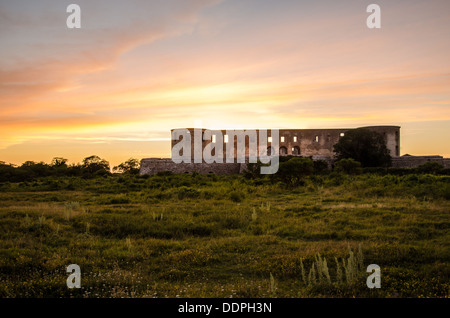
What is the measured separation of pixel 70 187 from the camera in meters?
22.6

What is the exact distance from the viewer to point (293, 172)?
68.0 feet

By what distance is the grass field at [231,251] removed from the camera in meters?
5.30

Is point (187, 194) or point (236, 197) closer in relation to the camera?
point (236, 197)

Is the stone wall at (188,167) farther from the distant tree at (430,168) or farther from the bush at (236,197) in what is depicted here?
the bush at (236,197)

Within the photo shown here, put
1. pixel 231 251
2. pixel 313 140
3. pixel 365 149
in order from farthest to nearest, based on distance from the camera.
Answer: pixel 313 140
pixel 365 149
pixel 231 251

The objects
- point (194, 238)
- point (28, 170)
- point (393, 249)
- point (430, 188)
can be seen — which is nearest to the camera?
point (393, 249)

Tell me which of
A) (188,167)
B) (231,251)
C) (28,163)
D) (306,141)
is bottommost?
(231,251)

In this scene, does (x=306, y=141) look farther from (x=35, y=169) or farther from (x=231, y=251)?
(x=231, y=251)

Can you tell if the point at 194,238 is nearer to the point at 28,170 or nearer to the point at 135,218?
the point at 135,218

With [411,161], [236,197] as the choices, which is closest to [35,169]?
[236,197]

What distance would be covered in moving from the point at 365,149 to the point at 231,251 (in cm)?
3210

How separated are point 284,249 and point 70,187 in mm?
18632
